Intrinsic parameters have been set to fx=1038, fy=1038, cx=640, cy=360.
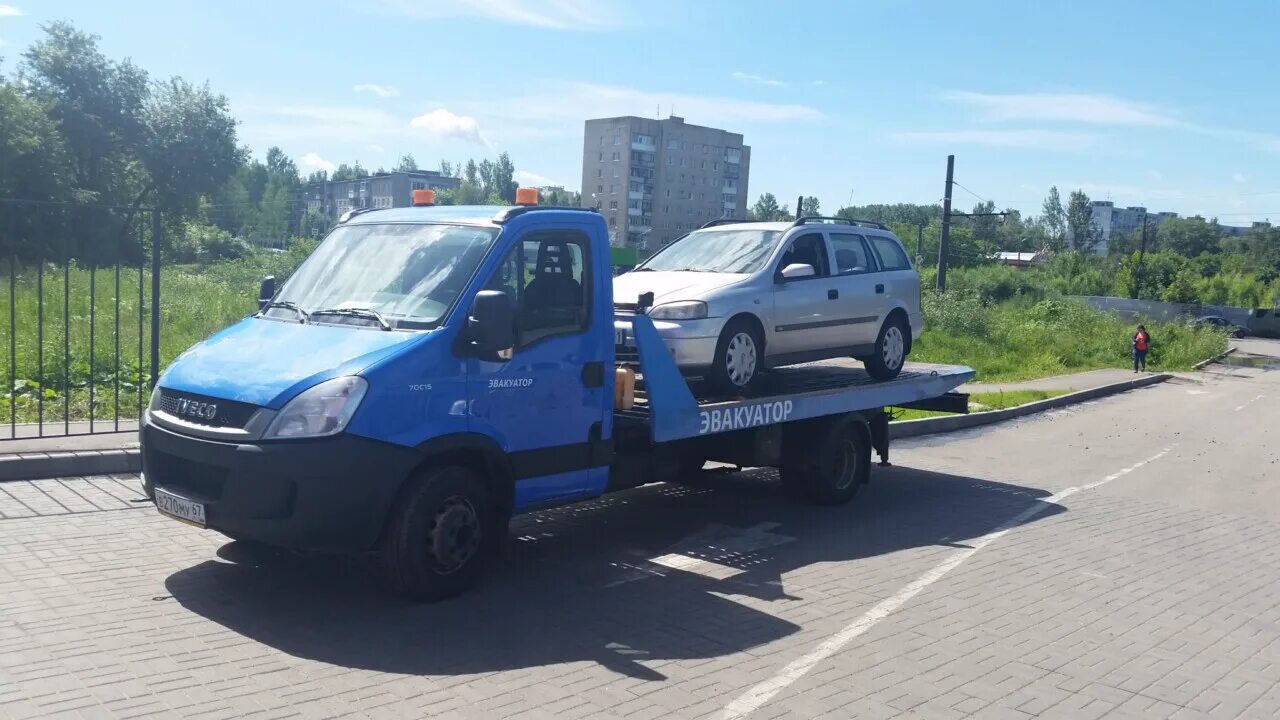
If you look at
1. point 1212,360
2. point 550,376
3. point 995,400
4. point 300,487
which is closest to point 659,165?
point 1212,360

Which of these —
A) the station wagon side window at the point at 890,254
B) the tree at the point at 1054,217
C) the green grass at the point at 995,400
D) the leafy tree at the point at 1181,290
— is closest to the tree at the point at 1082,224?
the tree at the point at 1054,217

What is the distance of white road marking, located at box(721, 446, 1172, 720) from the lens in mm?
4875

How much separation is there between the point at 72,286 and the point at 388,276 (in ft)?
17.2

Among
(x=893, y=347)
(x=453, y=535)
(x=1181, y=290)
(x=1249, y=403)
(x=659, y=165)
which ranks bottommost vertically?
(x=1249, y=403)

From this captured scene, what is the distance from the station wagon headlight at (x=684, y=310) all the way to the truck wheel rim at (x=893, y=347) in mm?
3092

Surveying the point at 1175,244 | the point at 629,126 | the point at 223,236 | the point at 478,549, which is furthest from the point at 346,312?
the point at 1175,244

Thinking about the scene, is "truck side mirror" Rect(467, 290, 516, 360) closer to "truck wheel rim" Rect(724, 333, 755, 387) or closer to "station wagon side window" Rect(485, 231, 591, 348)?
"station wagon side window" Rect(485, 231, 591, 348)

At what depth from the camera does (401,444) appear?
5.58 meters

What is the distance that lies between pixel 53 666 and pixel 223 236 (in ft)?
240

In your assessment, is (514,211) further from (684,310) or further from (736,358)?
(736,358)

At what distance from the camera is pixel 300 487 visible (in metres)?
5.30

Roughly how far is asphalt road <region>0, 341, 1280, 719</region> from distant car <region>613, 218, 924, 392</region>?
149 cm

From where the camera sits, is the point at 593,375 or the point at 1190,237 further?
the point at 1190,237

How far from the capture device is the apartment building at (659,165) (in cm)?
6575
